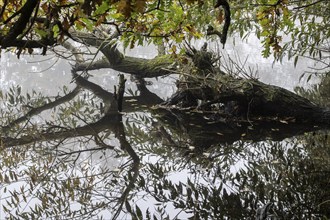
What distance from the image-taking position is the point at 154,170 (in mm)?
3770

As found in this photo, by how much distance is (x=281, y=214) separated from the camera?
259 cm

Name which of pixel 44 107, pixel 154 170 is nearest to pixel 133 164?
pixel 154 170

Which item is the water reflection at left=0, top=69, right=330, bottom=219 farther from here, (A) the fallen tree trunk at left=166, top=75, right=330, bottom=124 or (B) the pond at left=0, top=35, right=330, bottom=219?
(A) the fallen tree trunk at left=166, top=75, right=330, bottom=124

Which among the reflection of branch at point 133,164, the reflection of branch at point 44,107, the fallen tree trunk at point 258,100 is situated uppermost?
the fallen tree trunk at point 258,100

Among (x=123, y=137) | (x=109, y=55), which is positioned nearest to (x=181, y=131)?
(x=123, y=137)

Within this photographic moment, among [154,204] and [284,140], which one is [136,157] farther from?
[284,140]

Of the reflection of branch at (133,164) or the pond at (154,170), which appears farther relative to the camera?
the reflection of branch at (133,164)

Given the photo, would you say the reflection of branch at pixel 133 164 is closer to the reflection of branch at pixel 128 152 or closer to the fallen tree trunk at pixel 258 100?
the reflection of branch at pixel 128 152

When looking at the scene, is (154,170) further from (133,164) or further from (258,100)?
(258,100)

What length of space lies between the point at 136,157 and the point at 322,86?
17.8 feet

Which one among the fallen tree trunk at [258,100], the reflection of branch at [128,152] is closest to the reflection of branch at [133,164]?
the reflection of branch at [128,152]

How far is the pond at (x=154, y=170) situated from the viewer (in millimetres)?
2881

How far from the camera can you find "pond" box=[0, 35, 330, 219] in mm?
2881

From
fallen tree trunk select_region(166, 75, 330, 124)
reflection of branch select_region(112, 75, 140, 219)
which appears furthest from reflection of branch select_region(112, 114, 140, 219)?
fallen tree trunk select_region(166, 75, 330, 124)
